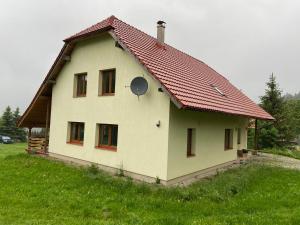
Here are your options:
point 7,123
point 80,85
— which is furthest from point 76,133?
point 7,123

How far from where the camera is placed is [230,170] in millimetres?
14094

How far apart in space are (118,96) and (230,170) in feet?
20.6

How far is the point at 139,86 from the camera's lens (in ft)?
35.2

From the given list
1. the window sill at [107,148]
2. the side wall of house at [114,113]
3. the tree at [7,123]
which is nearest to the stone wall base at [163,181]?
the side wall of house at [114,113]

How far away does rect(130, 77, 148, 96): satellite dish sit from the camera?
34.8ft

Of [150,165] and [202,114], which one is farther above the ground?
[202,114]

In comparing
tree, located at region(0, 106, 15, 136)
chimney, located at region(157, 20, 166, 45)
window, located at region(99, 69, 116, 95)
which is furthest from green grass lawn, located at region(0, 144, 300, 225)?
tree, located at region(0, 106, 15, 136)

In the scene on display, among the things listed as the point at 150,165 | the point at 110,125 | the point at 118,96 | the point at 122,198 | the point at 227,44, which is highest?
the point at 227,44

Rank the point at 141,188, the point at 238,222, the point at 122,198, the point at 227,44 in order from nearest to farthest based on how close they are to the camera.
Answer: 1. the point at 238,222
2. the point at 122,198
3. the point at 141,188
4. the point at 227,44

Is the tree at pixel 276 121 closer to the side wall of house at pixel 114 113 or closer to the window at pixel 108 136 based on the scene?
the window at pixel 108 136

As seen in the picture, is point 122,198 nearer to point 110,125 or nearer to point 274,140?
point 110,125

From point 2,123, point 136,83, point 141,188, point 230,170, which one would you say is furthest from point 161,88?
point 2,123

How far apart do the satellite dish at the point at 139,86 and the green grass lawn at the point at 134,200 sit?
3071 mm

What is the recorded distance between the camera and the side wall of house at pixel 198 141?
1069 cm
